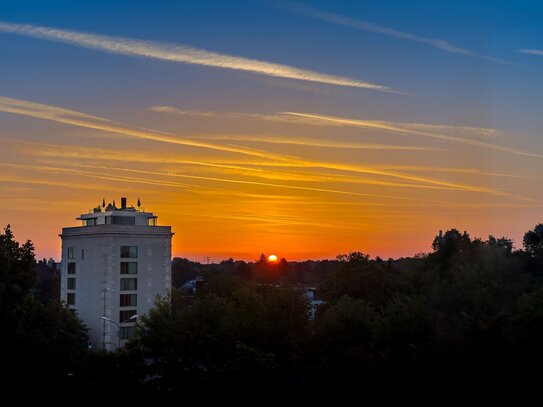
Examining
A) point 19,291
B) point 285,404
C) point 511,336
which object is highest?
point 19,291

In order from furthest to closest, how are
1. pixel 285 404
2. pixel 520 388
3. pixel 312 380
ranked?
pixel 312 380, pixel 285 404, pixel 520 388

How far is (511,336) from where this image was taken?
110 ft

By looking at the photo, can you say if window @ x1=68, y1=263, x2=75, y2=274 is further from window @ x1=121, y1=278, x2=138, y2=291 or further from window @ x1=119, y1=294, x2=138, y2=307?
window @ x1=119, y1=294, x2=138, y2=307

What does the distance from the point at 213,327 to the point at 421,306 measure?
11.2 m

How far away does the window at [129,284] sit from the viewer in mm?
69500

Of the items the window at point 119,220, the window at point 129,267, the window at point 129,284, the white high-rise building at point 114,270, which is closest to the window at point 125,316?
the white high-rise building at point 114,270

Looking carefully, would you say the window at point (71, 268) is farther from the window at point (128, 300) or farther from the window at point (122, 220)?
the window at point (128, 300)

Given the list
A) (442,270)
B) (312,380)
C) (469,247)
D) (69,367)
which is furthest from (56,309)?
(469,247)

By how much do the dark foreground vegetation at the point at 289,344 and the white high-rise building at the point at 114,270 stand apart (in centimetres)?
1567

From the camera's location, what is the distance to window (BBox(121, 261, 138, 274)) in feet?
229

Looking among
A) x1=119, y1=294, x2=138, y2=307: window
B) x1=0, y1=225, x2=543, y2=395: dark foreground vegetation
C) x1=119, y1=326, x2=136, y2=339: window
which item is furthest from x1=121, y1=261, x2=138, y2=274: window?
x1=0, y1=225, x2=543, y2=395: dark foreground vegetation

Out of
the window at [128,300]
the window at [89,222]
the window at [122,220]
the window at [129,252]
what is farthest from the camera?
the window at [89,222]

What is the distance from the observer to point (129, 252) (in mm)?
70438

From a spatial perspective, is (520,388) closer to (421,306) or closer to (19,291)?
(421,306)
